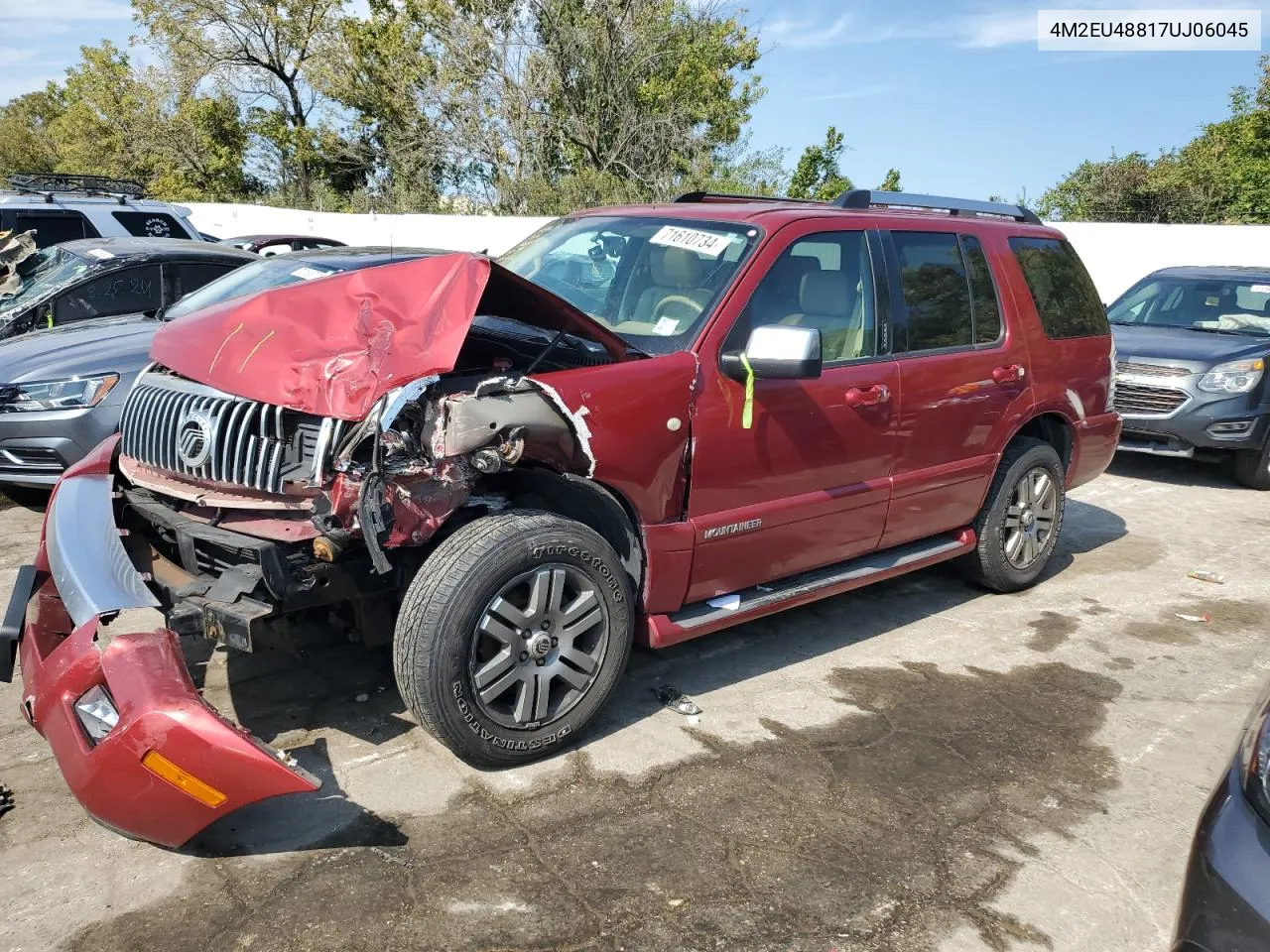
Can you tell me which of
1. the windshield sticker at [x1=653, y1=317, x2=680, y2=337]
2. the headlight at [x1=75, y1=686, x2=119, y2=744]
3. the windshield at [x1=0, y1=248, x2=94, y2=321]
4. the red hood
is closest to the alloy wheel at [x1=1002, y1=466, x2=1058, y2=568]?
the windshield sticker at [x1=653, y1=317, x2=680, y2=337]

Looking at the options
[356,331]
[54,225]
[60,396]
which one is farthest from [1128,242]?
[356,331]

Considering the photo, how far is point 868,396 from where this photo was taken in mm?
4258

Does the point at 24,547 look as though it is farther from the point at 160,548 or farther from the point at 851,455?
the point at 851,455

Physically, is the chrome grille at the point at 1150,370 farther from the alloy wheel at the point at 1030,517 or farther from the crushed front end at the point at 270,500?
the crushed front end at the point at 270,500

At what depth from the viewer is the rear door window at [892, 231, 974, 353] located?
454 centimetres

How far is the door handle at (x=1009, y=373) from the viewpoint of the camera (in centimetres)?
492

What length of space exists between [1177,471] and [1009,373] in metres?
5.39

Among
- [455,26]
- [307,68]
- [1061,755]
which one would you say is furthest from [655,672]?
[307,68]

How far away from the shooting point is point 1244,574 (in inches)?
246

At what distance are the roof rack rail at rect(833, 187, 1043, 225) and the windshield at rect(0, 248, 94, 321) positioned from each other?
5882mm

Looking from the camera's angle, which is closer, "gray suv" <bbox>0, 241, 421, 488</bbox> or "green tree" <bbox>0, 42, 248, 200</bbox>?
"gray suv" <bbox>0, 241, 421, 488</bbox>

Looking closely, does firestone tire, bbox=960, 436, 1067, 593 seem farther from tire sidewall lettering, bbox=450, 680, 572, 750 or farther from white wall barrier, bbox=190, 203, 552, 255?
white wall barrier, bbox=190, 203, 552, 255

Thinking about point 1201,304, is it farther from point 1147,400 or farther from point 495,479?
point 495,479

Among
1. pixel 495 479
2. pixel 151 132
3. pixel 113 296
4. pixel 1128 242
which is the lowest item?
pixel 495 479
